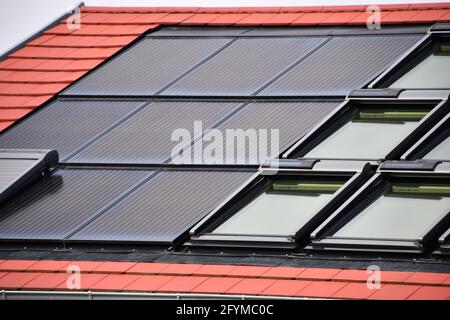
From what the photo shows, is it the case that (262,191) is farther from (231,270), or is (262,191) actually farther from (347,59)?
(347,59)

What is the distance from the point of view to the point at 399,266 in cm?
2081

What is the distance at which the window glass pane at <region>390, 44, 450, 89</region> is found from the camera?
2458 cm

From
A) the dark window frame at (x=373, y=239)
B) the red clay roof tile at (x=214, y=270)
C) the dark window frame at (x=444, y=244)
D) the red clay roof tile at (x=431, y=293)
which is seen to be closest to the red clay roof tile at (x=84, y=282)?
the red clay roof tile at (x=214, y=270)

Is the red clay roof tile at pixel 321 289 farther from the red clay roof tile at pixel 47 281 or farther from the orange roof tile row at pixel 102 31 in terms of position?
the orange roof tile row at pixel 102 31

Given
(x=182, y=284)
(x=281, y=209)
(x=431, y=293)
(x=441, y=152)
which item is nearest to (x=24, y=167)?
(x=281, y=209)

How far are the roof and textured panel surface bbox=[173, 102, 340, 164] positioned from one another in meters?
0.04

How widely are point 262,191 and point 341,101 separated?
2418mm

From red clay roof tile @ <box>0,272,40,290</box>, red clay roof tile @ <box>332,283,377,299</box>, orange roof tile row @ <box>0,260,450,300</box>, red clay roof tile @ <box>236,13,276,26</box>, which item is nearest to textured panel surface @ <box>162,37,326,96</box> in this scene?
red clay roof tile @ <box>236,13,276,26</box>

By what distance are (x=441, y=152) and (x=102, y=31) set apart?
8743 millimetres

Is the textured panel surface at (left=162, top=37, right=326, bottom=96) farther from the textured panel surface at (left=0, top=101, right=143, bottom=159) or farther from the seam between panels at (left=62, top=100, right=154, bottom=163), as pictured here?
the textured panel surface at (left=0, top=101, right=143, bottom=159)

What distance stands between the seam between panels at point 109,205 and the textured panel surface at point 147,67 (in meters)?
2.52

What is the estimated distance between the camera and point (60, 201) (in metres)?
24.0

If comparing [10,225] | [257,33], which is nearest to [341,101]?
[257,33]

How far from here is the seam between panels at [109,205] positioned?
2314 cm
